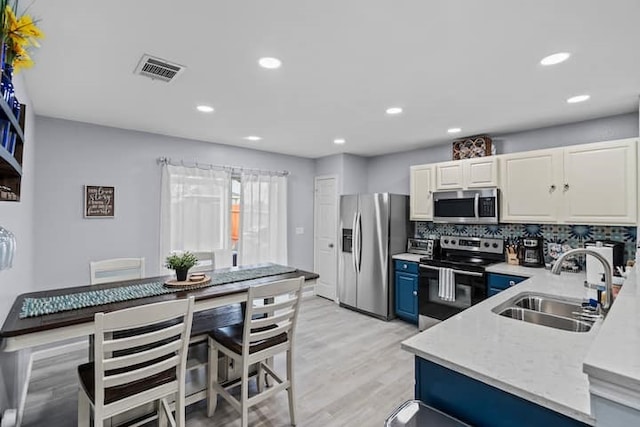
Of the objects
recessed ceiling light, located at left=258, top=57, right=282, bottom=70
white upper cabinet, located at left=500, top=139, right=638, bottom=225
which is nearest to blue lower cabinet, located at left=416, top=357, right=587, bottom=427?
recessed ceiling light, located at left=258, top=57, right=282, bottom=70

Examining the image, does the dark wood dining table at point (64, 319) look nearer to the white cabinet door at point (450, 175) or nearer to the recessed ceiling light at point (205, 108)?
the recessed ceiling light at point (205, 108)

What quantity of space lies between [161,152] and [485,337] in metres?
3.88

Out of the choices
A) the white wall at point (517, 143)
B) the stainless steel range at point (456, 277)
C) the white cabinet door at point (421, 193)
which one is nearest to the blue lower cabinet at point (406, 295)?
the stainless steel range at point (456, 277)

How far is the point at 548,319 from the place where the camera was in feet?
6.14

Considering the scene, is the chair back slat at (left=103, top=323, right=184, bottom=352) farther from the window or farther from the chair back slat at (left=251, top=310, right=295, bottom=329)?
the window

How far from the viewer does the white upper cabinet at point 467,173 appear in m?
3.51

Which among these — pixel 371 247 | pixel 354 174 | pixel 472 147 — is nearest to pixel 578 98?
Result: pixel 472 147

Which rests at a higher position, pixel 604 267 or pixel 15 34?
pixel 15 34

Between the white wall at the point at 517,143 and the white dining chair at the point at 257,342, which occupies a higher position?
the white wall at the point at 517,143

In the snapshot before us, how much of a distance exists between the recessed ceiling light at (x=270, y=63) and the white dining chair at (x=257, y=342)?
56.7 inches

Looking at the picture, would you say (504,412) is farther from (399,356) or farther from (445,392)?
(399,356)

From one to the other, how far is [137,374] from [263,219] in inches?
128

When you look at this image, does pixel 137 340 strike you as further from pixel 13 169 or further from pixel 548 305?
pixel 548 305

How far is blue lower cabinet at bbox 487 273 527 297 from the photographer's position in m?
3.03
